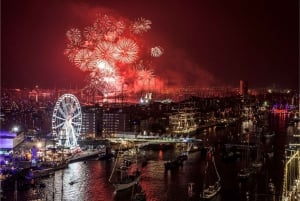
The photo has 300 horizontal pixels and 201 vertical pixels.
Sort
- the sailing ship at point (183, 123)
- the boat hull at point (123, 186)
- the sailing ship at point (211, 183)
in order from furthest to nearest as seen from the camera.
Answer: the sailing ship at point (183, 123) → the boat hull at point (123, 186) → the sailing ship at point (211, 183)

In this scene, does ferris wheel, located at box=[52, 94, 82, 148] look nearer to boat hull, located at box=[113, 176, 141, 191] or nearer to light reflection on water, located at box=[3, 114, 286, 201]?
light reflection on water, located at box=[3, 114, 286, 201]

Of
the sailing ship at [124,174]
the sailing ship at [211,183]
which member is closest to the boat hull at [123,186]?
the sailing ship at [124,174]

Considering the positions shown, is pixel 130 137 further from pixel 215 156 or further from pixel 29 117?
pixel 29 117

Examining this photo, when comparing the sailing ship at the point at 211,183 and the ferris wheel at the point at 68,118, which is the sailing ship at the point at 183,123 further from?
the sailing ship at the point at 211,183

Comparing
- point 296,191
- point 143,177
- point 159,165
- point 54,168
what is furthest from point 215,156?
point 296,191

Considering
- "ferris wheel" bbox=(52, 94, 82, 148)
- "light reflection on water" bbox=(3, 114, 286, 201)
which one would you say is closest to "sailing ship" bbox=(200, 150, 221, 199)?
"light reflection on water" bbox=(3, 114, 286, 201)

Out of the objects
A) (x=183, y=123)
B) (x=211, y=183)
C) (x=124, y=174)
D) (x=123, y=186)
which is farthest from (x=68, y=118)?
(x=183, y=123)
